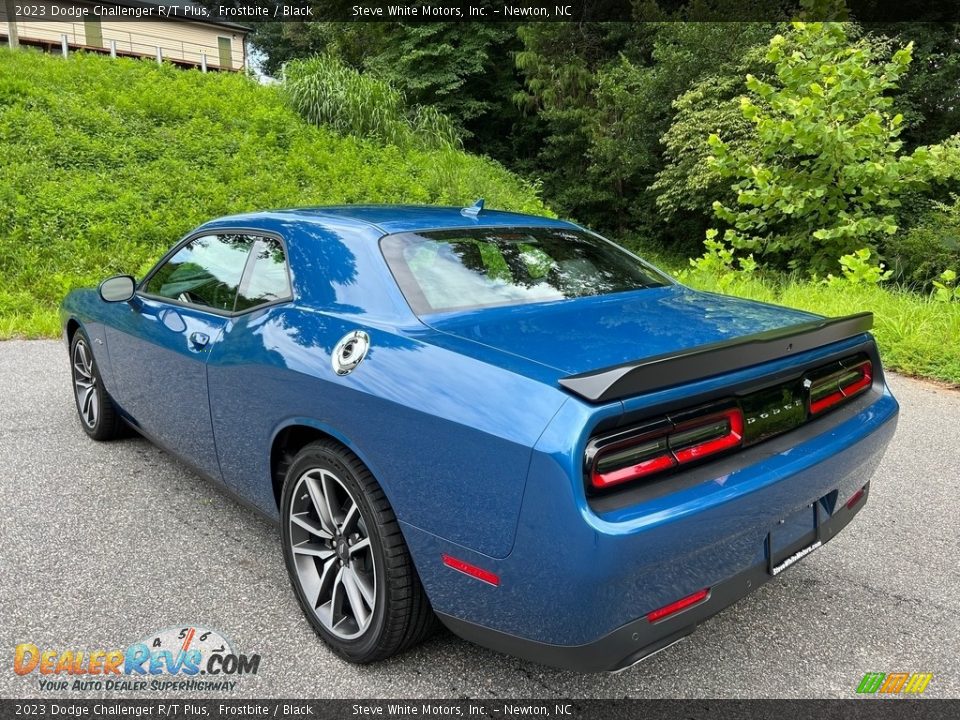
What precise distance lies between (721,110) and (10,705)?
61.8 feet

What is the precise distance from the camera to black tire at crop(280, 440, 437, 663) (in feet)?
6.85

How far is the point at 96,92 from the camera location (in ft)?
48.6

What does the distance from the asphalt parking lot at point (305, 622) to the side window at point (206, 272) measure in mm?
1046

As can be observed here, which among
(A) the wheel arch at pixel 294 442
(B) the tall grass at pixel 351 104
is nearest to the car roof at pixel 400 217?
(A) the wheel arch at pixel 294 442

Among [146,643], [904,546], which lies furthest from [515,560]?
[904,546]

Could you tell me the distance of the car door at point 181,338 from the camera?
2.96 m

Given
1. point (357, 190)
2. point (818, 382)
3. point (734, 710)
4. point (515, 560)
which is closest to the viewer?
point (515, 560)

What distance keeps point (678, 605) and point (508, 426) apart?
67 cm

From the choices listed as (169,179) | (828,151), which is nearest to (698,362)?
(828,151)

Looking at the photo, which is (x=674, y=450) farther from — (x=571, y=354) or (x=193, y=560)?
(x=193, y=560)

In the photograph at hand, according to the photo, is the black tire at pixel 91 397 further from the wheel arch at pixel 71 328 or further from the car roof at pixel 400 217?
the car roof at pixel 400 217

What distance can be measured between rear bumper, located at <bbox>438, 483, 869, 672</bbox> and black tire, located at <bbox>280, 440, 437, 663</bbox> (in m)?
0.18

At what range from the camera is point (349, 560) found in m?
2.27

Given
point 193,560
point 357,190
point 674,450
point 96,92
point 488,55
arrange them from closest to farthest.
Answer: point 674,450 < point 193,560 < point 357,190 < point 96,92 < point 488,55
